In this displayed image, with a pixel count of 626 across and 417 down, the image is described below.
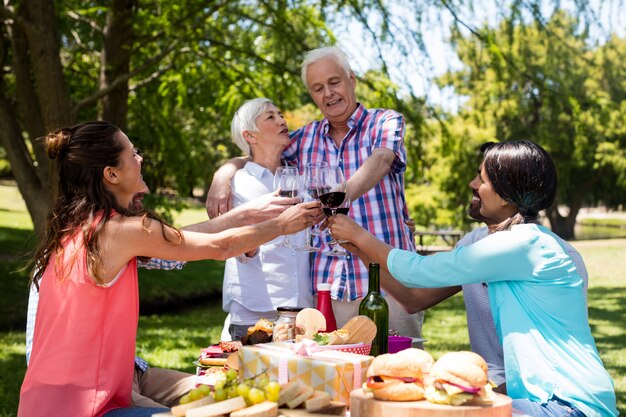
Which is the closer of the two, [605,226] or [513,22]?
[513,22]

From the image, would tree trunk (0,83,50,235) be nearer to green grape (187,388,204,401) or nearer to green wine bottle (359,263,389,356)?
green wine bottle (359,263,389,356)

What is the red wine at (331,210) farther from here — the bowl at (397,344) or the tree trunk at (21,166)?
the tree trunk at (21,166)

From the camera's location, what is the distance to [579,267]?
9.89ft

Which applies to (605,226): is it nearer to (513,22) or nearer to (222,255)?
(513,22)

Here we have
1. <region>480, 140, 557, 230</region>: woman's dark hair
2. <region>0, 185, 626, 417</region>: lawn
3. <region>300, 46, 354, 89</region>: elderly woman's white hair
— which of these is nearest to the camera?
<region>480, 140, 557, 230</region>: woman's dark hair

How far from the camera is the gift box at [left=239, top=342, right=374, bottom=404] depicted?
245 cm

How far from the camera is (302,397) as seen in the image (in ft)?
7.47

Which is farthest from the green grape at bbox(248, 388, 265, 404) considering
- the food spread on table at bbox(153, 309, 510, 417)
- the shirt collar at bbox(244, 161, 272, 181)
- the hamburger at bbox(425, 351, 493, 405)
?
the shirt collar at bbox(244, 161, 272, 181)

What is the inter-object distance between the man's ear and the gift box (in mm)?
861

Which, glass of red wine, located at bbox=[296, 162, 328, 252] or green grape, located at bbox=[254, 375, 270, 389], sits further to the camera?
glass of red wine, located at bbox=[296, 162, 328, 252]

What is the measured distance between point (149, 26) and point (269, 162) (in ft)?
20.9

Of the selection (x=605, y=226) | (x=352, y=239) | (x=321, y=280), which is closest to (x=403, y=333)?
(x=321, y=280)

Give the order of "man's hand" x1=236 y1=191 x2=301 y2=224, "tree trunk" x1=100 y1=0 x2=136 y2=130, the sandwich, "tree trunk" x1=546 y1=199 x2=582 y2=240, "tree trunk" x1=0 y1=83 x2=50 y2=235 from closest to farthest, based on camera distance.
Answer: the sandwich → "man's hand" x1=236 y1=191 x2=301 y2=224 → "tree trunk" x1=0 y1=83 x2=50 y2=235 → "tree trunk" x1=100 y1=0 x2=136 y2=130 → "tree trunk" x1=546 y1=199 x2=582 y2=240

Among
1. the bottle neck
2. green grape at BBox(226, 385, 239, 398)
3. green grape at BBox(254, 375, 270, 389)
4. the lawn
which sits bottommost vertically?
the lawn
